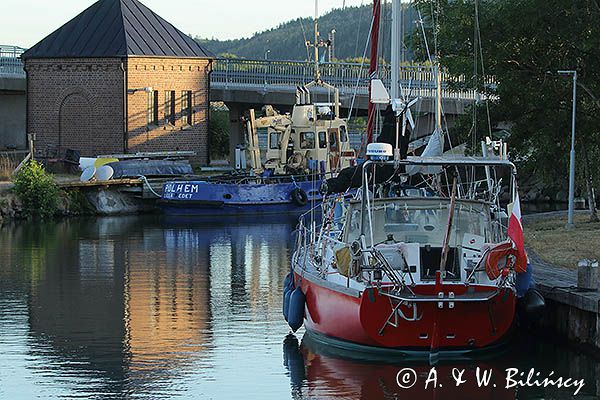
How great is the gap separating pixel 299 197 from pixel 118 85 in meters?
10.9

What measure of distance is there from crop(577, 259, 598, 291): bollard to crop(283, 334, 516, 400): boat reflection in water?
2509mm

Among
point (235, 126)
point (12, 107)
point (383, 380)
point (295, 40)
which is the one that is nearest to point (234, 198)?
point (235, 126)

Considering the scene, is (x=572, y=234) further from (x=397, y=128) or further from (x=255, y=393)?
(x=255, y=393)

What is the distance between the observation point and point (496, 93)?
131 ft

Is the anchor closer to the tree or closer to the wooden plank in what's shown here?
the tree

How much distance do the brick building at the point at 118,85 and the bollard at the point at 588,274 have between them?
39.6 meters

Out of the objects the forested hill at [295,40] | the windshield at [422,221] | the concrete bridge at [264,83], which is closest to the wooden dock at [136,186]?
the concrete bridge at [264,83]

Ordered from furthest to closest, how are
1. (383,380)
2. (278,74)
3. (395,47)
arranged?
(278,74) < (395,47) < (383,380)

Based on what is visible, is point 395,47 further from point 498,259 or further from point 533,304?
point 498,259

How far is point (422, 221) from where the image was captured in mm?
24938

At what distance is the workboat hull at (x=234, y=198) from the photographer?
5531cm

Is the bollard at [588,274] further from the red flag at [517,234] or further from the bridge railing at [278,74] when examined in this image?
the bridge railing at [278,74]

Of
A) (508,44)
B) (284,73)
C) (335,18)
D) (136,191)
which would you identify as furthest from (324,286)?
(335,18)

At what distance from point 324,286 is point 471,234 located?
277 centimetres
